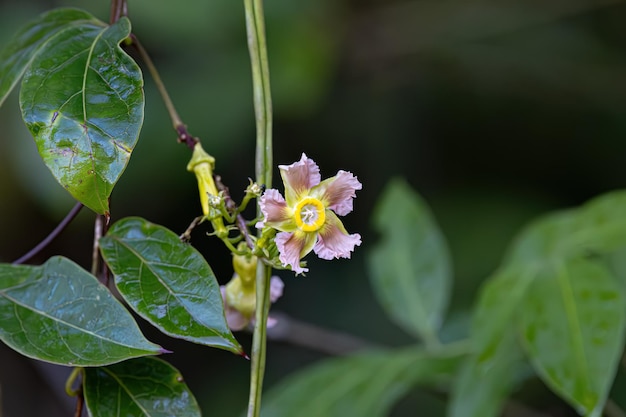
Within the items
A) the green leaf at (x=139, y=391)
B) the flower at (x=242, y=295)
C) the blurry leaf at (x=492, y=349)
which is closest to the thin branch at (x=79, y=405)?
the green leaf at (x=139, y=391)

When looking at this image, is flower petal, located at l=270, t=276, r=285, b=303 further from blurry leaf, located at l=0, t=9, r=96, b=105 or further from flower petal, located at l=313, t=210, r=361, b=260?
blurry leaf, located at l=0, t=9, r=96, b=105

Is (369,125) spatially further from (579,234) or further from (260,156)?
(260,156)

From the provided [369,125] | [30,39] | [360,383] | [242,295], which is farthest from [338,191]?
[369,125]

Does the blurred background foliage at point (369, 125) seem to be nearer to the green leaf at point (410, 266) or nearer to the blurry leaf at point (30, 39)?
the green leaf at point (410, 266)

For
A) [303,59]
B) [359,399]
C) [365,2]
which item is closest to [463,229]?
[303,59]

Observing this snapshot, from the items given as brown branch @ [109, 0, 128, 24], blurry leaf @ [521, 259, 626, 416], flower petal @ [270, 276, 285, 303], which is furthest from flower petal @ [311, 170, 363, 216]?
blurry leaf @ [521, 259, 626, 416]

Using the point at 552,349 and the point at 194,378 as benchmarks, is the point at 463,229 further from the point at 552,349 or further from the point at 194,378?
the point at 552,349
